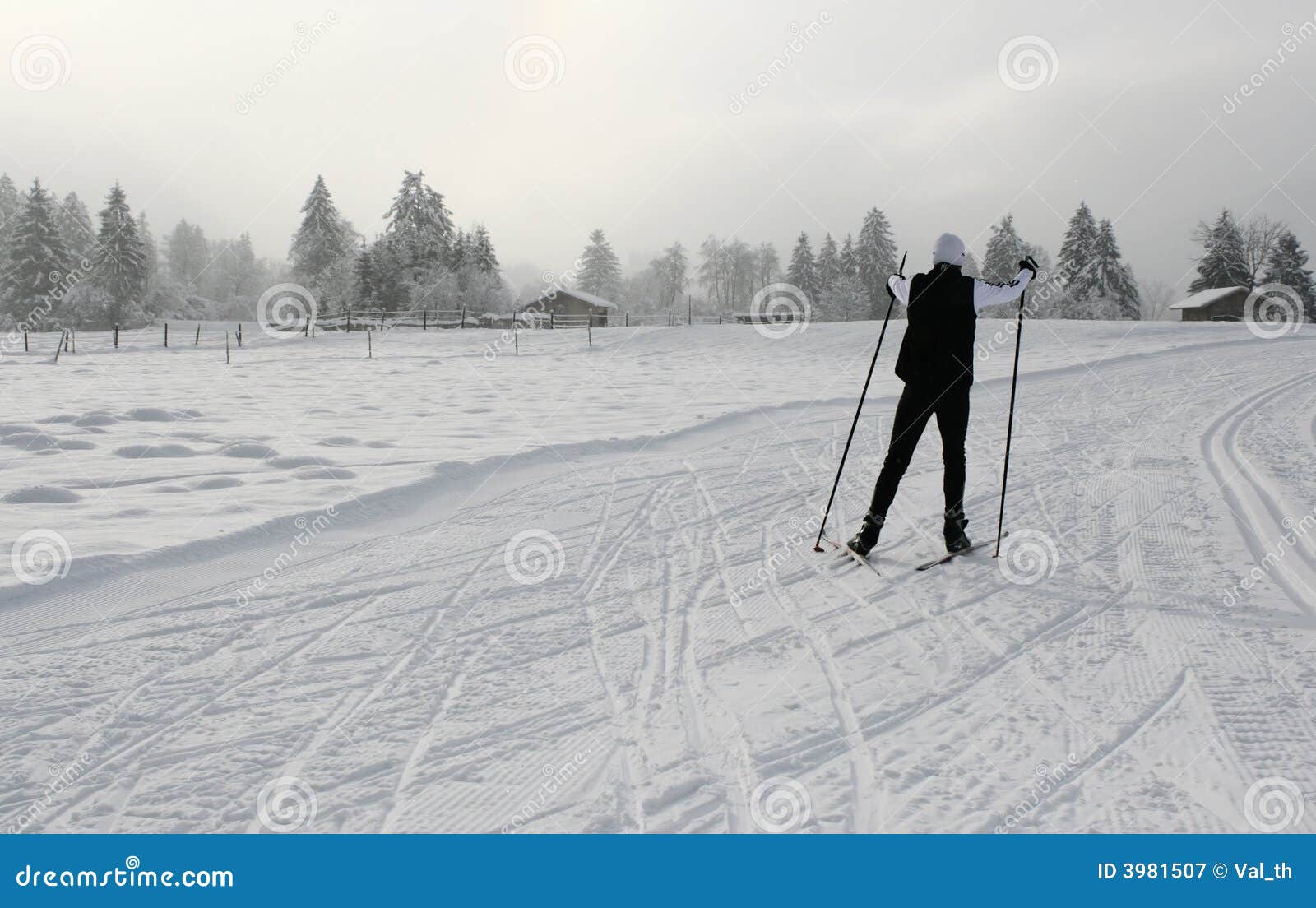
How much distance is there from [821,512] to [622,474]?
8.44 ft

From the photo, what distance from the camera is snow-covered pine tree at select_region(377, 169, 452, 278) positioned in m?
55.6

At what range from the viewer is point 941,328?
5.47 meters

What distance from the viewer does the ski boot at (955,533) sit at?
222 inches

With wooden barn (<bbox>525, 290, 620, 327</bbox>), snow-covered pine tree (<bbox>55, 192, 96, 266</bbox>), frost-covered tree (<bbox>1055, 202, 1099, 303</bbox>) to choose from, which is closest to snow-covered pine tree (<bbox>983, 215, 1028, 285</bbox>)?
frost-covered tree (<bbox>1055, 202, 1099, 303</bbox>)

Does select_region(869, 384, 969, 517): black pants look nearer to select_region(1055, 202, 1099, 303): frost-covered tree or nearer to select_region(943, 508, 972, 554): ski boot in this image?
select_region(943, 508, 972, 554): ski boot

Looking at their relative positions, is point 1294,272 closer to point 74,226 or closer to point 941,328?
point 941,328

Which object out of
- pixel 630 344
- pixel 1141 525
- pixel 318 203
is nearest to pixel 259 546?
pixel 1141 525

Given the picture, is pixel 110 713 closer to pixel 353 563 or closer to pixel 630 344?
pixel 353 563

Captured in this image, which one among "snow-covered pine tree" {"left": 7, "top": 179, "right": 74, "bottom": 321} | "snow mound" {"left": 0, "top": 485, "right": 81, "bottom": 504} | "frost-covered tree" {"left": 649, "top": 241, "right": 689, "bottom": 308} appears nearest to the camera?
"snow mound" {"left": 0, "top": 485, "right": 81, "bottom": 504}

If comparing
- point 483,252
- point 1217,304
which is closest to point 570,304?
point 483,252

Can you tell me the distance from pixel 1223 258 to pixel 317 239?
63110 millimetres

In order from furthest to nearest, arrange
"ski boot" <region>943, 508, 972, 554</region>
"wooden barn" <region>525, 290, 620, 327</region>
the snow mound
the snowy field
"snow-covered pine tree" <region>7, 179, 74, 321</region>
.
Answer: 1. "wooden barn" <region>525, 290, 620, 327</region>
2. "snow-covered pine tree" <region>7, 179, 74, 321</region>
3. the snow mound
4. "ski boot" <region>943, 508, 972, 554</region>
5. the snowy field

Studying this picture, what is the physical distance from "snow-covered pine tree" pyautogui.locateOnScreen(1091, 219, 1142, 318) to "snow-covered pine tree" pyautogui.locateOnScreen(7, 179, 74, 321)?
6734cm

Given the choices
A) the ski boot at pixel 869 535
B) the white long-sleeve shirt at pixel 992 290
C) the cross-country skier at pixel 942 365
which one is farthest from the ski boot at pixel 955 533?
the white long-sleeve shirt at pixel 992 290
